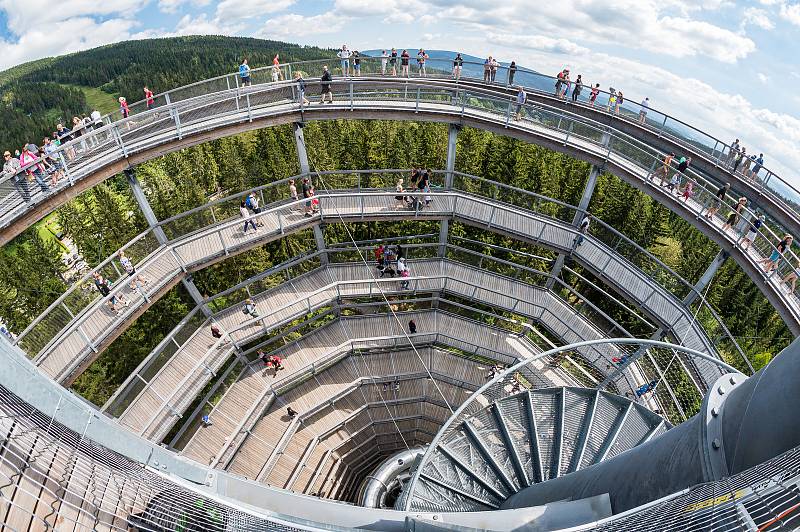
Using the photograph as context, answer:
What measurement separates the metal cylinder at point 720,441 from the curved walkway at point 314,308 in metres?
14.3

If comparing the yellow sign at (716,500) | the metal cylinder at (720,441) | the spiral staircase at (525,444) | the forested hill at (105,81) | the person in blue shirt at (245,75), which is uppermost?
the forested hill at (105,81)

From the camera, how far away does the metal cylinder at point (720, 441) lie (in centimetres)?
446

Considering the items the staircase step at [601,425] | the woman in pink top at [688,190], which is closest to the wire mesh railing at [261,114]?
the woman in pink top at [688,190]

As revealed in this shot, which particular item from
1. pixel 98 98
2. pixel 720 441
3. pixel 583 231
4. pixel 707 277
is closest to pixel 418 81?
pixel 583 231

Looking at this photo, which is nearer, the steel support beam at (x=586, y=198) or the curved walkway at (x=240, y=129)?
the curved walkway at (x=240, y=129)

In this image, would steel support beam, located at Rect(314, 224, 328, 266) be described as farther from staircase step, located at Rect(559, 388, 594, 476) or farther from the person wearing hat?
staircase step, located at Rect(559, 388, 594, 476)

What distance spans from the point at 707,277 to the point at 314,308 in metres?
18.1

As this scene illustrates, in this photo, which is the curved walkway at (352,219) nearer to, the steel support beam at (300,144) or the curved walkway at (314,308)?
the steel support beam at (300,144)

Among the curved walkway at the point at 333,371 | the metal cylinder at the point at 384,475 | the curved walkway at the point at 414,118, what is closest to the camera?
the curved walkway at the point at 414,118

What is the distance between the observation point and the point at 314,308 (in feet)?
77.2

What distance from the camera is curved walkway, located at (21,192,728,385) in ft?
58.2

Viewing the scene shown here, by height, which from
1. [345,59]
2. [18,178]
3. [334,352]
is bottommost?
[334,352]

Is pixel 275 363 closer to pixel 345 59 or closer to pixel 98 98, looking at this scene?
pixel 345 59

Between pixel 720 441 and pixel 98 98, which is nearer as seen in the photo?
pixel 720 441
